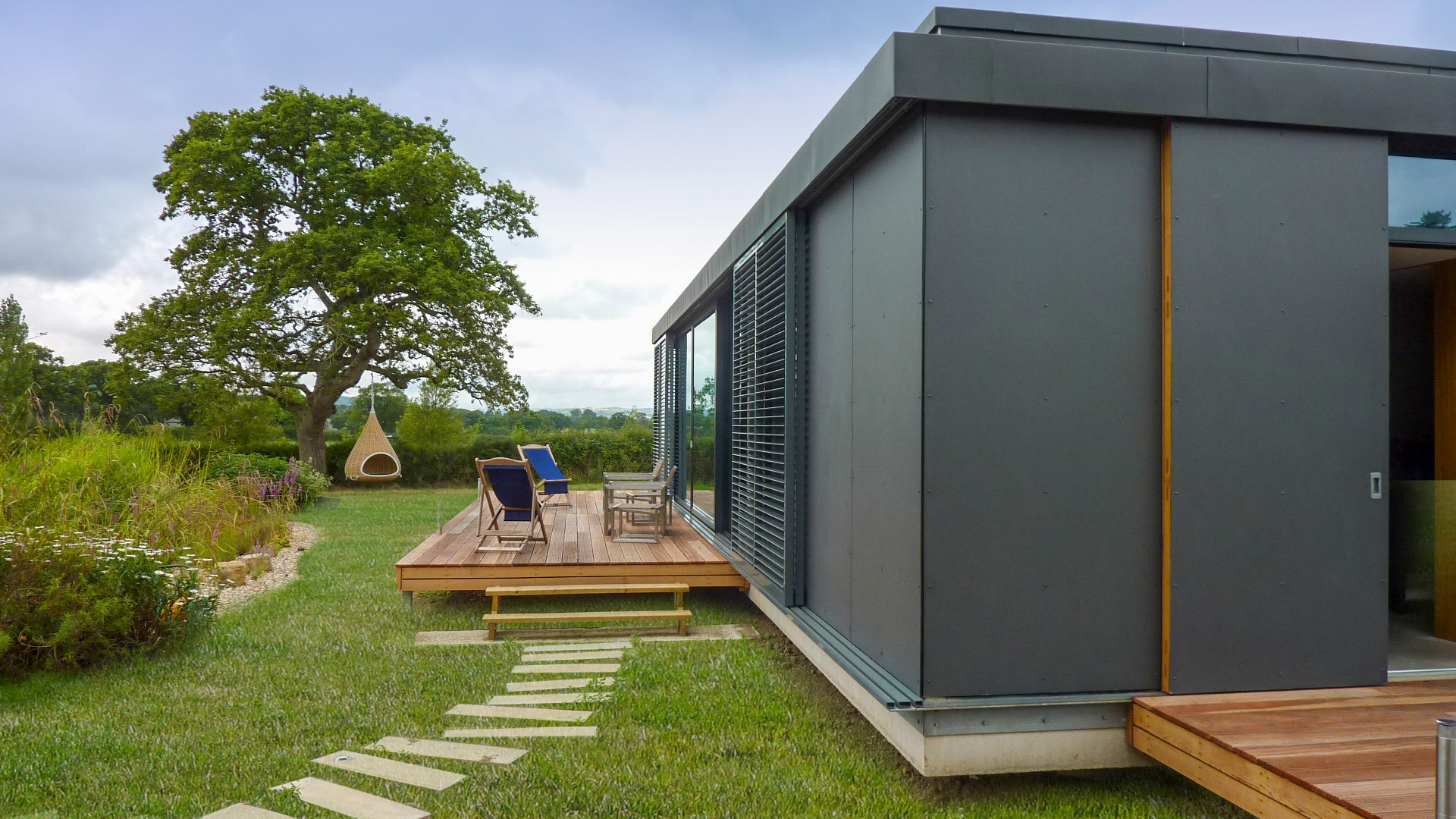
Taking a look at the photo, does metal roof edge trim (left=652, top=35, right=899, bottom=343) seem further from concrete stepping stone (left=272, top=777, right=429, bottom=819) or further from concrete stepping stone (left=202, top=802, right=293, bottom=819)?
concrete stepping stone (left=202, top=802, right=293, bottom=819)

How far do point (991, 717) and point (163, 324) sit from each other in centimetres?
1979

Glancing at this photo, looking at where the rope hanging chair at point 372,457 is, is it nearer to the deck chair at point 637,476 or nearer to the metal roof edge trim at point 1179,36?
the deck chair at point 637,476

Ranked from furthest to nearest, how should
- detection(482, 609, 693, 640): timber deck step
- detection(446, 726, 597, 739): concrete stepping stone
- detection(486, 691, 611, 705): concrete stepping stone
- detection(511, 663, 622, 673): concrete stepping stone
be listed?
detection(482, 609, 693, 640): timber deck step
detection(511, 663, 622, 673): concrete stepping stone
detection(486, 691, 611, 705): concrete stepping stone
detection(446, 726, 597, 739): concrete stepping stone

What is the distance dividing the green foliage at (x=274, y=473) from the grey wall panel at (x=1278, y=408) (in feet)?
36.9

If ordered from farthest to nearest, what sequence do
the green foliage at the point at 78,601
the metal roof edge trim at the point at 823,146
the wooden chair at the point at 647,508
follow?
1. the wooden chair at the point at 647,508
2. the green foliage at the point at 78,601
3. the metal roof edge trim at the point at 823,146

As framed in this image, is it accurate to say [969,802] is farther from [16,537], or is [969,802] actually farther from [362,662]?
[16,537]

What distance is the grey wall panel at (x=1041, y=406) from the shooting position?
3.25 meters

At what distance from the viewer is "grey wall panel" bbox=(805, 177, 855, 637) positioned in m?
4.28

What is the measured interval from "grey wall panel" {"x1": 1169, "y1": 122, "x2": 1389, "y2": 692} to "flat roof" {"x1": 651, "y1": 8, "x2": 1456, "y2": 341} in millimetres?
→ 102

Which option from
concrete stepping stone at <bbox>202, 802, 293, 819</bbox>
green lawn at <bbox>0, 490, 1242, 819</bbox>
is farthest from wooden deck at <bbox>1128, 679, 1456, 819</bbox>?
concrete stepping stone at <bbox>202, 802, 293, 819</bbox>

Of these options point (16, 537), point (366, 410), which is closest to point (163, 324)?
point (366, 410)

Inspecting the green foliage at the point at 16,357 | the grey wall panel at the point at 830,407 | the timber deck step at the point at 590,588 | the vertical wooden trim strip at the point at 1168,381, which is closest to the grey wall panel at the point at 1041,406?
the vertical wooden trim strip at the point at 1168,381

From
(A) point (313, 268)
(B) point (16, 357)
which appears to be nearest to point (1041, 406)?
(A) point (313, 268)

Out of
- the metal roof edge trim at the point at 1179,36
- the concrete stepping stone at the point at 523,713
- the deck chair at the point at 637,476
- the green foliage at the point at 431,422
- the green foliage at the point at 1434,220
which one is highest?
the metal roof edge trim at the point at 1179,36
